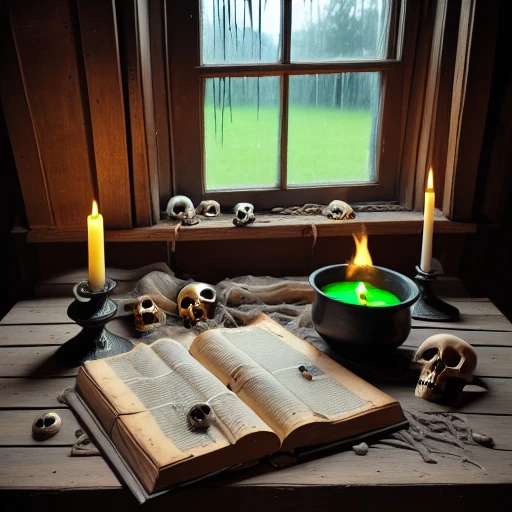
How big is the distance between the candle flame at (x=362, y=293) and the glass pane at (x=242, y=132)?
1.73 feet

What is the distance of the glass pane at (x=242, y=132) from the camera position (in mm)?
1489

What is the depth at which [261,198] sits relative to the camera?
1.58 metres

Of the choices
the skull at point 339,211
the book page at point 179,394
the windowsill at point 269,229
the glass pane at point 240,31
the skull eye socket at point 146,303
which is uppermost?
the glass pane at point 240,31

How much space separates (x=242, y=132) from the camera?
1532 mm

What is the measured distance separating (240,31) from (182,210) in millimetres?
441

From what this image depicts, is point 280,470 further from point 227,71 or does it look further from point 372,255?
point 227,71

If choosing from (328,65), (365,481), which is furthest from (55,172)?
(365,481)

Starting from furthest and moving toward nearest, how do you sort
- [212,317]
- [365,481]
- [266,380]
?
[212,317] < [266,380] < [365,481]

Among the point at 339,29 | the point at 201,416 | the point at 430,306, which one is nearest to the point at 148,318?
the point at 201,416

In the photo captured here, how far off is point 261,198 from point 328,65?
0.36 m

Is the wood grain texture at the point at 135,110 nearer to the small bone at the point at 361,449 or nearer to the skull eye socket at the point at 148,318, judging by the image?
the skull eye socket at the point at 148,318

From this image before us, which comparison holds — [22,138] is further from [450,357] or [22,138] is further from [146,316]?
[450,357]

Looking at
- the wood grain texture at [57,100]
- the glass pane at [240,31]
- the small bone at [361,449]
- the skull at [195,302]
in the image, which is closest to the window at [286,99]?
the glass pane at [240,31]

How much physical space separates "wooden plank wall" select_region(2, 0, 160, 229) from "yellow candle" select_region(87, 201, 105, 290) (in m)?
0.30
